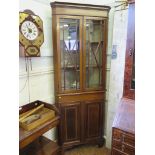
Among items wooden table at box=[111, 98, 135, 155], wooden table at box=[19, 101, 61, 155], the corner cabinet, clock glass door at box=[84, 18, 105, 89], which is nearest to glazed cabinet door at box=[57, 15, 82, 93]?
the corner cabinet

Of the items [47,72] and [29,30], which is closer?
[29,30]

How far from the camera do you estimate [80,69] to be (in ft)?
7.43

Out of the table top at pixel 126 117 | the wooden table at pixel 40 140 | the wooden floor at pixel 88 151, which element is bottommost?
the wooden floor at pixel 88 151

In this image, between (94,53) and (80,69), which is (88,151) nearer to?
(80,69)

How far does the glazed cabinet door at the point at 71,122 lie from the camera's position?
2.26 metres

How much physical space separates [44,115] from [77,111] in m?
0.64

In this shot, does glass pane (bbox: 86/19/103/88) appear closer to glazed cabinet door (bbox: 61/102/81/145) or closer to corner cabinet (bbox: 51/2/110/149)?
corner cabinet (bbox: 51/2/110/149)

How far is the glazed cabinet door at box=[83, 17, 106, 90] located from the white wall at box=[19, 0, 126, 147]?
6.2 inches

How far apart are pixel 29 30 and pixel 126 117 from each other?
4.39 ft

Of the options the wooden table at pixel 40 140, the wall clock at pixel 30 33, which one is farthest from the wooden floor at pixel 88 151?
the wall clock at pixel 30 33

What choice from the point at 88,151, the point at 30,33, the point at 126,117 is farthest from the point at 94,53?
the point at 88,151

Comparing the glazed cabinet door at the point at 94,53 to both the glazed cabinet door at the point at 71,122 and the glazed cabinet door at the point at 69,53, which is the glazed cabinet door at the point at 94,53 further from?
the glazed cabinet door at the point at 71,122
